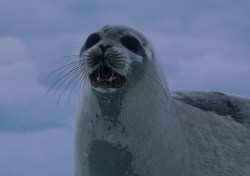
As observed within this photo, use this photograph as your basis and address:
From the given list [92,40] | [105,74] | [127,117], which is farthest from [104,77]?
[127,117]

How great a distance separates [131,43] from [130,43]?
0.04 feet

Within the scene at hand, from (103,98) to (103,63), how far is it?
1.71 feet

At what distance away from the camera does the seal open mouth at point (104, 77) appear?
694cm

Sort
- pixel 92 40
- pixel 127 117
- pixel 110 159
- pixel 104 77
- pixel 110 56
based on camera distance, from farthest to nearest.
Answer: pixel 110 159, pixel 127 117, pixel 92 40, pixel 104 77, pixel 110 56

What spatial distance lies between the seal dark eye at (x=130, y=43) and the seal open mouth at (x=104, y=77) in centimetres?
36

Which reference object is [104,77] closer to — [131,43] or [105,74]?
[105,74]

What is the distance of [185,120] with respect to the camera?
832 centimetres

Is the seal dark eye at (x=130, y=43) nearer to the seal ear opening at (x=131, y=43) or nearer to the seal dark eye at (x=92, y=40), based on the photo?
the seal ear opening at (x=131, y=43)

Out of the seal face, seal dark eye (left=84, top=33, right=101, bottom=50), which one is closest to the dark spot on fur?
the seal face

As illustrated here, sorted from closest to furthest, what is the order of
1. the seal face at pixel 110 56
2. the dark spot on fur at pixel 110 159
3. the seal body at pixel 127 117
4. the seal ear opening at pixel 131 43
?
the seal face at pixel 110 56
the seal body at pixel 127 117
the seal ear opening at pixel 131 43
the dark spot on fur at pixel 110 159

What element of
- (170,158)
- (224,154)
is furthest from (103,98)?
(224,154)

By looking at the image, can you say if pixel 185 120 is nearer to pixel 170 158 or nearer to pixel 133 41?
pixel 170 158

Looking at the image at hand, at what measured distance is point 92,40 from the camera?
7.17m

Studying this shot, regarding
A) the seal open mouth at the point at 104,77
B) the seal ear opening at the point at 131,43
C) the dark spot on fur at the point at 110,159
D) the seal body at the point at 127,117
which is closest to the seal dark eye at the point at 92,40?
the seal body at the point at 127,117
